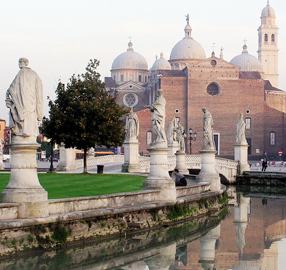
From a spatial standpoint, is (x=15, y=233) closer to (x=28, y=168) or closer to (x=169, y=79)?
(x=28, y=168)

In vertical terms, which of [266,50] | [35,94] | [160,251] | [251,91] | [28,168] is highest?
[266,50]

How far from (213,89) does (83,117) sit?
5611 cm

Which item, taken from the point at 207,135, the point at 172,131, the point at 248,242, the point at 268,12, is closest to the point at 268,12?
the point at 268,12

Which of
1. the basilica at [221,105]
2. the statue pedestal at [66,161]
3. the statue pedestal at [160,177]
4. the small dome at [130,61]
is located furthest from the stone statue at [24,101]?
the small dome at [130,61]

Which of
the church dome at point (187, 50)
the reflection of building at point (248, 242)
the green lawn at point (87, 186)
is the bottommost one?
the reflection of building at point (248, 242)

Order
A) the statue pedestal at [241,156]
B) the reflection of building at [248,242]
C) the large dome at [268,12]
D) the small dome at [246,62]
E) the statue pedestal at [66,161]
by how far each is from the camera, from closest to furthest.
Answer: the reflection of building at [248,242]
the statue pedestal at [66,161]
the statue pedestal at [241,156]
the small dome at [246,62]
the large dome at [268,12]

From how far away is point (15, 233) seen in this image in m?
16.6

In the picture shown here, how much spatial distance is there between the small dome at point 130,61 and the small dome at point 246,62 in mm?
A: 13596

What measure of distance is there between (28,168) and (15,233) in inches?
63.4

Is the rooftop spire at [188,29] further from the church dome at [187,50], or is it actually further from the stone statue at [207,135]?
the stone statue at [207,135]

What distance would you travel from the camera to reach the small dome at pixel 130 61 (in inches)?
4289

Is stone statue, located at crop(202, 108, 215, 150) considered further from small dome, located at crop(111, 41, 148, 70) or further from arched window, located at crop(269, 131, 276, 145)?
small dome, located at crop(111, 41, 148, 70)

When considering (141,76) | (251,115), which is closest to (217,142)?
(251,115)

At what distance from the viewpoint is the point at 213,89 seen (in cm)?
Result: 9006
